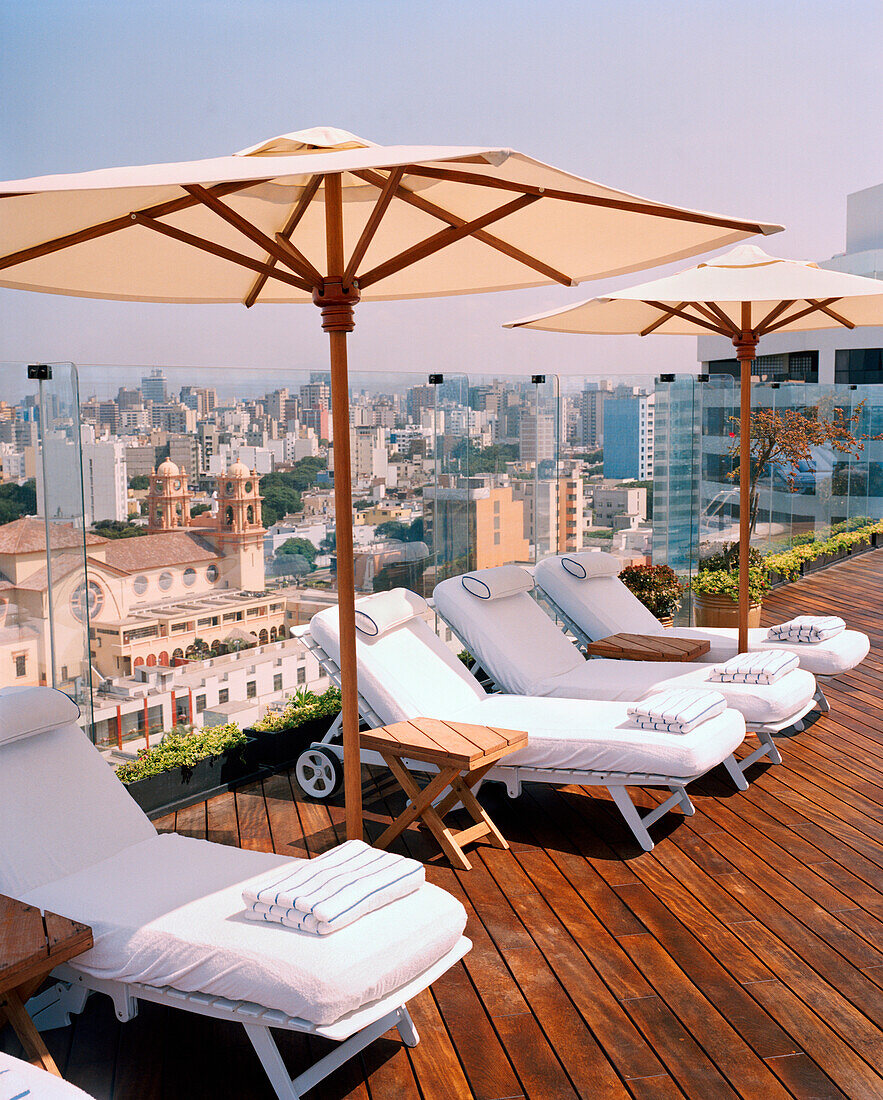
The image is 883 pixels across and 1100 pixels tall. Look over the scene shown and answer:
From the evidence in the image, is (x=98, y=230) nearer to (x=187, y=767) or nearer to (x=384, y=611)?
(x=384, y=611)

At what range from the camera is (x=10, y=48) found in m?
21.0

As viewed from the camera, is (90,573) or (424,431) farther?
(424,431)

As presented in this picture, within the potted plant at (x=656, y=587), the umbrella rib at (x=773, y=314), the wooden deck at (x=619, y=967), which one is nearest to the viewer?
the wooden deck at (x=619, y=967)

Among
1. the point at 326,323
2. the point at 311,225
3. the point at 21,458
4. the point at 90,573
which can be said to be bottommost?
the point at 90,573

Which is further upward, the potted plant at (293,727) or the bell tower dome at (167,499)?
the bell tower dome at (167,499)

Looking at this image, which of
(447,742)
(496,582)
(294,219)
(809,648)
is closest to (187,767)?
(447,742)

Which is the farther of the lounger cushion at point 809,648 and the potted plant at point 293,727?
the lounger cushion at point 809,648

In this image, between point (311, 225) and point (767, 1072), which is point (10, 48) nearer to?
point (311, 225)

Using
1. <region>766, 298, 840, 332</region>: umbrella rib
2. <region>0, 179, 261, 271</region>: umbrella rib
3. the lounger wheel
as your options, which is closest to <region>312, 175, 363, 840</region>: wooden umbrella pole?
<region>0, 179, 261, 271</region>: umbrella rib

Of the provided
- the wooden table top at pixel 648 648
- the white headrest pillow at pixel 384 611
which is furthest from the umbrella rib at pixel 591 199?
the wooden table top at pixel 648 648

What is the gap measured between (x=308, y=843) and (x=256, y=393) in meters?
2.45

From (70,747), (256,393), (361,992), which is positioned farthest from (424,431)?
(361,992)

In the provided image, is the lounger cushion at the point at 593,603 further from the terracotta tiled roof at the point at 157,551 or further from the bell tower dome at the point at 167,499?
the bell tower dome at the point at 167,499

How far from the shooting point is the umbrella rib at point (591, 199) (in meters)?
3.07
